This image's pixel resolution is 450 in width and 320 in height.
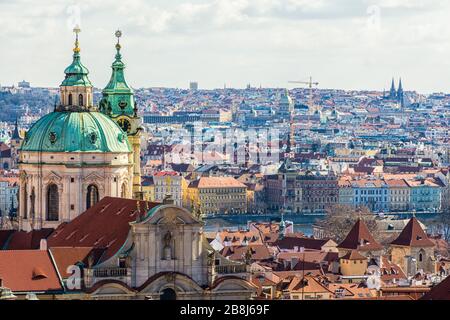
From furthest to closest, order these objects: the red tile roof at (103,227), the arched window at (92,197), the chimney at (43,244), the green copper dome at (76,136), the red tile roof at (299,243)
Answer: the red tile roof at (299,243) → the green copper dome at (76,136) → the arched window at (92,197) → the chimney at (43,244) → the red tile roof at (103,227)

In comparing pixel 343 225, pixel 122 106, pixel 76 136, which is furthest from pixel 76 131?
pixel 343 225

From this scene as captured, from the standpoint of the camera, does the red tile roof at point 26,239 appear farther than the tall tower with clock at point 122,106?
No

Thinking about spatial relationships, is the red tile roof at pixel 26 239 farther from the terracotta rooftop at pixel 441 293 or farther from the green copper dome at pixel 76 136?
the terracotta rooftop at pixel 441 293

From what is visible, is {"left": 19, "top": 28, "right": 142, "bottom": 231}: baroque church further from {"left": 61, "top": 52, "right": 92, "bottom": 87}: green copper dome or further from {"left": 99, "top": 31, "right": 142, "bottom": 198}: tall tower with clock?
{"left": 99, "top": 31, "right": 142, "bottom": 198}: tall tower with clock

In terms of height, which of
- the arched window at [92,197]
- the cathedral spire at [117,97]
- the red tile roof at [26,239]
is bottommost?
the red tile roof at [26,239]

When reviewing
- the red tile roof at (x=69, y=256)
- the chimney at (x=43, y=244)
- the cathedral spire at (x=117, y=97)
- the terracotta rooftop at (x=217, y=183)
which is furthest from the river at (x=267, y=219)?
the red tile roof at (x=69, y=256)

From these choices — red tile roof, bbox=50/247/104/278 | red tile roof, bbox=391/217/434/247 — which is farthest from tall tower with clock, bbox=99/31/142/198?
red tile roof, bbox=391/217/434/247

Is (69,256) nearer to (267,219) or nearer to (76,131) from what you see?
(76,131)
